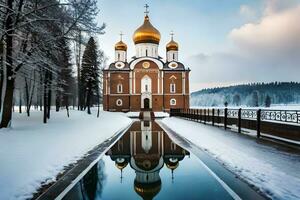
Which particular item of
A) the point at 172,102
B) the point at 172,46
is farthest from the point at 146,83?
the point at 172,46

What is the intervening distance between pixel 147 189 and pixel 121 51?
6057cm

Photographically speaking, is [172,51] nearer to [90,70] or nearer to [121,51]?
[121,51]

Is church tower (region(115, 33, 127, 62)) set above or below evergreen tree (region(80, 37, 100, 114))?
above

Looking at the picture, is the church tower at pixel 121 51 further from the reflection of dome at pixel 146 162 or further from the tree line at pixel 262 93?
the tree line at pixel 262 93

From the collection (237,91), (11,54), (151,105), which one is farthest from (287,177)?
(237,91)

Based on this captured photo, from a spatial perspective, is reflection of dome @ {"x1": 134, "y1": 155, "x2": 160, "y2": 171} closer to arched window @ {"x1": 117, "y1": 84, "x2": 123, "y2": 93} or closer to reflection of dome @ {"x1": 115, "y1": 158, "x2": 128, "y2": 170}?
reflection of dome @ {"x1": 115, "y1": 158, "x2": 128, "y2": 170}

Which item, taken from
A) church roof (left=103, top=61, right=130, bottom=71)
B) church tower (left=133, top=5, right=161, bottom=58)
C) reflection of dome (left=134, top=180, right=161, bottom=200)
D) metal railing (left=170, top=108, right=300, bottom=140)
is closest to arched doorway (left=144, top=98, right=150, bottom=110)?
church roof (left=103, top=61, right=130, bottom=71)

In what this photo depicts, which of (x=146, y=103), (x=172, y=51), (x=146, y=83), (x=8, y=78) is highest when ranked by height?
(x=172, y=51)

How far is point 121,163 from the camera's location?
8258mm

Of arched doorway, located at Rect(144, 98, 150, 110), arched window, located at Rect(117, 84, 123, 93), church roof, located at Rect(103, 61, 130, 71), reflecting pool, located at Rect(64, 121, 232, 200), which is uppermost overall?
church roof, located at Rect(103, 61, 130, 71)

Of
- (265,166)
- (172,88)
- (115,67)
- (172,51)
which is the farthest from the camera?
(172,51)

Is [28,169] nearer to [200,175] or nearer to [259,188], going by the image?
[200,175]

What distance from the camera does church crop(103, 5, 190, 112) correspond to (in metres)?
59.1

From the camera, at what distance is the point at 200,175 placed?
264 inches
